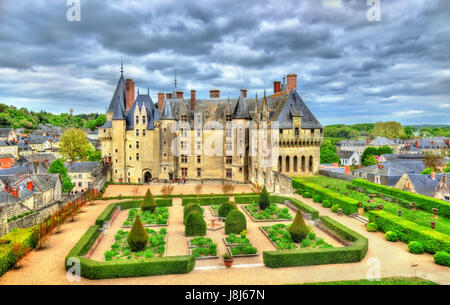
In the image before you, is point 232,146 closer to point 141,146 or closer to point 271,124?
point 271,124

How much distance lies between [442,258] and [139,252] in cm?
1724

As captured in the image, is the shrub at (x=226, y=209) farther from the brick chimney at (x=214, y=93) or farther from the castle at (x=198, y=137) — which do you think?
the brick chimney at (x=214, y=93)

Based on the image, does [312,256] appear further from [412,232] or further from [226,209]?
[226,209]

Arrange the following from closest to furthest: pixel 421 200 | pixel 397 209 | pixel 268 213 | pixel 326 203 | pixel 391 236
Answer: pixel 391 236
pixel 397 209
pixel 268 213
pixel 421 200
pixel 326 203

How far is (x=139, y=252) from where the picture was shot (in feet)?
58.9

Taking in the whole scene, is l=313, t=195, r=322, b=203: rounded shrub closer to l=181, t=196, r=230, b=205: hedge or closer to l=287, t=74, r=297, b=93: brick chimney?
l=181, t=196, r=230, b=205: hedge

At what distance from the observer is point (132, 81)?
48.4m

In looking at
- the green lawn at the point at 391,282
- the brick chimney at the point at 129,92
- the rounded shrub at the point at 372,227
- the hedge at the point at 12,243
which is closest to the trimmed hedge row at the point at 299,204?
the rounded shrub at the point at 372,227

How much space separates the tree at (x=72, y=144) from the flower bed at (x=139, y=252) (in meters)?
50.1

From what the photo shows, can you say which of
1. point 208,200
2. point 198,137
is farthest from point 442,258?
point 198,137

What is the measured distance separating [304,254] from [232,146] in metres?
29.3

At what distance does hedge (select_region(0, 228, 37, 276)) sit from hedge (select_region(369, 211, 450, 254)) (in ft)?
79.0
